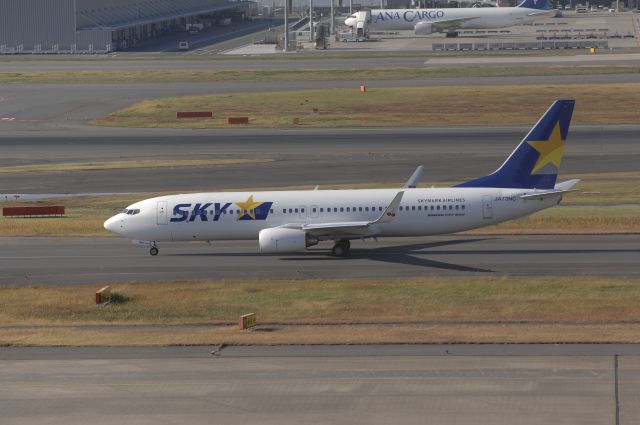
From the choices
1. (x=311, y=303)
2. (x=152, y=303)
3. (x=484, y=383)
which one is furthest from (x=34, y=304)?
(x=484, y=383)

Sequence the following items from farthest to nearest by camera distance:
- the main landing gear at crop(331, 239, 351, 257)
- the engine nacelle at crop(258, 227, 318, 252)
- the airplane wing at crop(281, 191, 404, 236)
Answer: the main landing gear at crop(331, 239, 351, 257), the engine nacelle at crop(258, 227, 318, 252), the airplane wing at crop(281, 191, 404, 236)

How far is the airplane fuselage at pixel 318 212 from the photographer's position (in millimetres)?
53156

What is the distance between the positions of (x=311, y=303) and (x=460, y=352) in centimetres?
976

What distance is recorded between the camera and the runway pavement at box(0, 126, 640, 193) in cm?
7912

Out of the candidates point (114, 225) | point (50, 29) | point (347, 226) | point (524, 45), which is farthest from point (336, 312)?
point (50, 29)

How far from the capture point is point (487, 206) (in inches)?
2089

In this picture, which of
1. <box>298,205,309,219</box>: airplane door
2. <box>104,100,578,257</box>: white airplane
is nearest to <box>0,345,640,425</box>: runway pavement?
<box>104,100,578,257</box>: white airplane

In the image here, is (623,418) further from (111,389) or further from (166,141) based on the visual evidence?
(166,141)

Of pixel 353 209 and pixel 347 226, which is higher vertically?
pixel 353 209

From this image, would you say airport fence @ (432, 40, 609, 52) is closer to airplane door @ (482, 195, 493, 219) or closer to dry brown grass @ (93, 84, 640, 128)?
dry brown grass @ (93, 84, 640, 128)

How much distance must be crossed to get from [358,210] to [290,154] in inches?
1439

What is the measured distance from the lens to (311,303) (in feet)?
149

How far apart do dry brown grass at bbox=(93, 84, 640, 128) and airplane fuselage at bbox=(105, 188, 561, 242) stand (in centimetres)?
5060

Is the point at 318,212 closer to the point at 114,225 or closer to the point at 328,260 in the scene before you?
the point at 328,260
